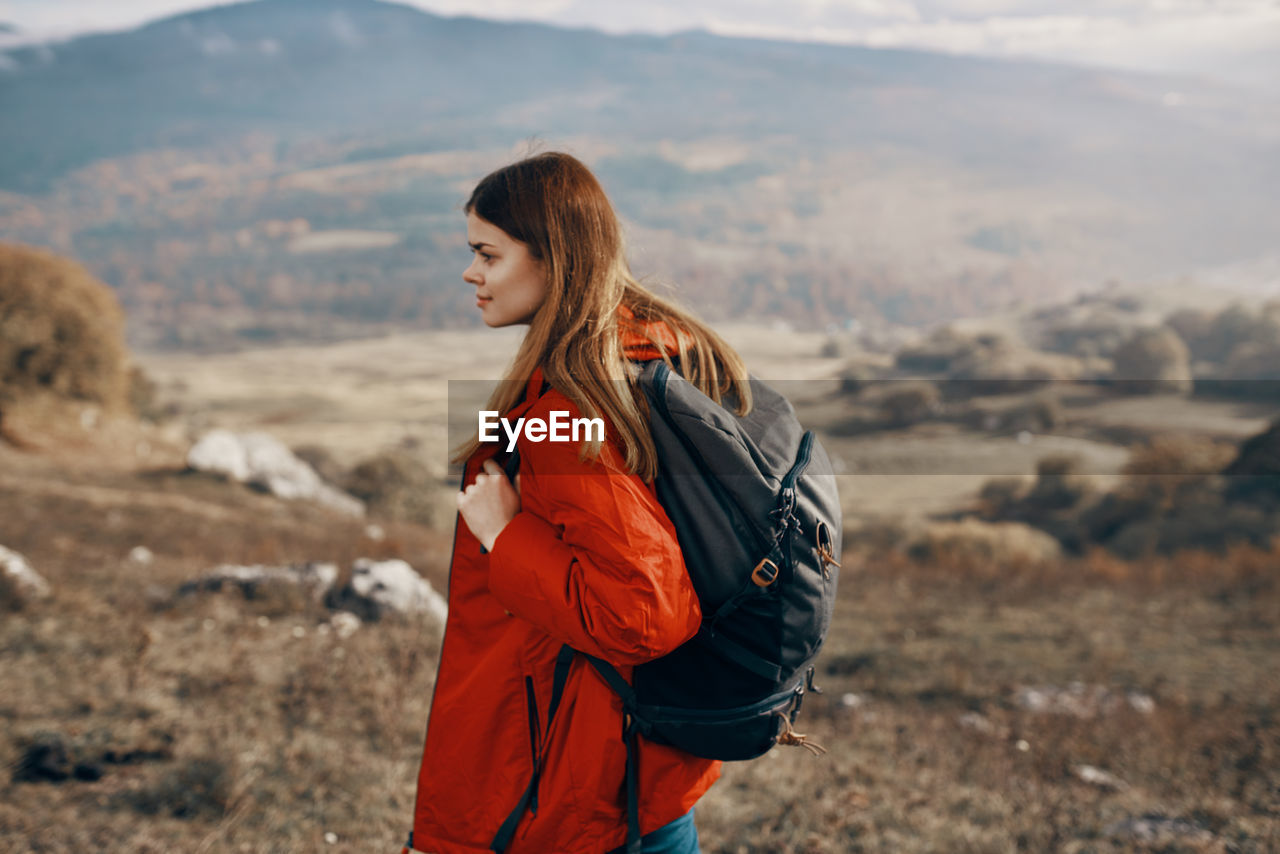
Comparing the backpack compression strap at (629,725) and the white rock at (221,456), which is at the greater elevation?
the backpack compression strap at (629,725)

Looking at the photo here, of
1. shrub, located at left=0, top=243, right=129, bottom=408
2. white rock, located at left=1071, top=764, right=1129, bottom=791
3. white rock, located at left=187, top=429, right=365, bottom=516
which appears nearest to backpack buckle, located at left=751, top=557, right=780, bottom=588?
white rock, located at left=1071, top=764, right=1129, bottom=791

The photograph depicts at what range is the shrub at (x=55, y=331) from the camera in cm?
2186

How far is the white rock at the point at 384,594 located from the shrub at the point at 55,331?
20.0 m

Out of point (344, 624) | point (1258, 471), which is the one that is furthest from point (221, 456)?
point (1258, 471)

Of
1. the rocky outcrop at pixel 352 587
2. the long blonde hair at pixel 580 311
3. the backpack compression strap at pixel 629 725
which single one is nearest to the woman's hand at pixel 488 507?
the long blonde hair at pixel 580 311

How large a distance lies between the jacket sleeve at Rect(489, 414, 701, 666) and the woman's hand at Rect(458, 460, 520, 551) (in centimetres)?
5

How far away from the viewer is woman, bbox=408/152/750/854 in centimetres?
150

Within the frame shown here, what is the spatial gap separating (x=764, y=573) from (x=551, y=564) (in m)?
0.40

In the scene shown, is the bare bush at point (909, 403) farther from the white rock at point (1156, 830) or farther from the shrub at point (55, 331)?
the white rock at point (1156, 830)

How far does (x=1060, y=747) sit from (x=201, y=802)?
4.82m

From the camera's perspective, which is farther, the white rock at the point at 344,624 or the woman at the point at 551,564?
the white rock at the point at 344,624

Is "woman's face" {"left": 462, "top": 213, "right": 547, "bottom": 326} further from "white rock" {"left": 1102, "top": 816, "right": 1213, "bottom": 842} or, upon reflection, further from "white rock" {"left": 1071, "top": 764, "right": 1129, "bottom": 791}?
"white rock" {"left": 1071, "top": 764, "right": 1129, "bottom": 791}

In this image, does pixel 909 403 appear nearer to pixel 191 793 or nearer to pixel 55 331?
pixel 55 331

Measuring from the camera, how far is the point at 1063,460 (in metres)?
22.9
